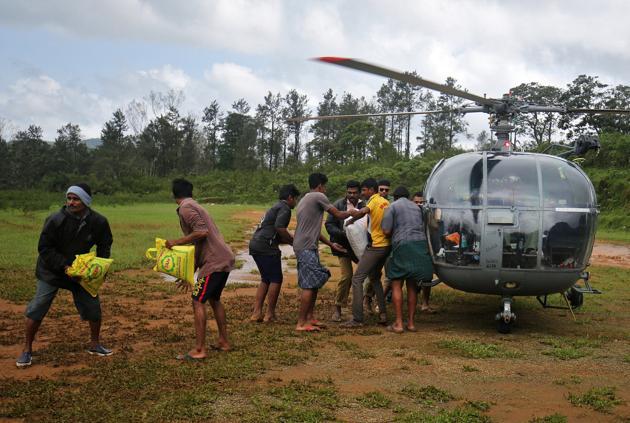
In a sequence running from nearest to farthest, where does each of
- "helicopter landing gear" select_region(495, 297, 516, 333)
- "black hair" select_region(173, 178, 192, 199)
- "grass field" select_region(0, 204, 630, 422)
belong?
"grass field" select_region(0, 204, 630, 422) → "black hair" select_region(173, 178, 192, 199) → "helicopter landing gear" select_region(495, 297, 516, 333)

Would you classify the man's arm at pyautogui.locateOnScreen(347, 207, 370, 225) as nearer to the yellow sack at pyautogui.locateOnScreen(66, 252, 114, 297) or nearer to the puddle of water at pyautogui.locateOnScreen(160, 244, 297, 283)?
the yellow sack at pyautogui.locateOnScreen(66, 252, 114, 297)

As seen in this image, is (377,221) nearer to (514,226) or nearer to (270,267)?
(270,267)

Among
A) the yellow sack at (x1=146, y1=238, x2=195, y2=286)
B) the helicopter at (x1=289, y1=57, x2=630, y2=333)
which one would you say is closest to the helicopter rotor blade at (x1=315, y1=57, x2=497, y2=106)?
the helicopter at (x1=289, y1=57, x2=630, y2=333)

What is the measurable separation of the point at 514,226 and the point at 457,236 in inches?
26.1

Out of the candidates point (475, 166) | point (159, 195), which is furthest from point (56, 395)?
point (159, 195)

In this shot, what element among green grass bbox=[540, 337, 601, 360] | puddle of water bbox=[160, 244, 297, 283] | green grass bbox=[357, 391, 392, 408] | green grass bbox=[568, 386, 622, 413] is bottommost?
puddle of water bbox=[160, 244, 297, 283]

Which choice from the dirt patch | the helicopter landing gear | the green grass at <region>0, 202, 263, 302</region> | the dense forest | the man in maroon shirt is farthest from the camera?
the dense forest

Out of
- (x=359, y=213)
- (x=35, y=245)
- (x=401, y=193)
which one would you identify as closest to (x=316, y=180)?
(x=359, y=213)

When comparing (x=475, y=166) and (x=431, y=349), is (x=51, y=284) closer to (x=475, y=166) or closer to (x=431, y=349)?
(x=431, y=349)

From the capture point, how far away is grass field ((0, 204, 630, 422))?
4602mm

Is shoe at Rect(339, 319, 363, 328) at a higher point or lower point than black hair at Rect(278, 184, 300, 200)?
lower

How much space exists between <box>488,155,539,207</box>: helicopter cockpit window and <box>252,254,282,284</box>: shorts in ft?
8.91

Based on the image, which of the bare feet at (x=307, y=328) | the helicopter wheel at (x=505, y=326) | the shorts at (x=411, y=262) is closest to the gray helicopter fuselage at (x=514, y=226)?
the shorts at (x=411, y=262)

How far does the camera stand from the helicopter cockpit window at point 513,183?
714cm
